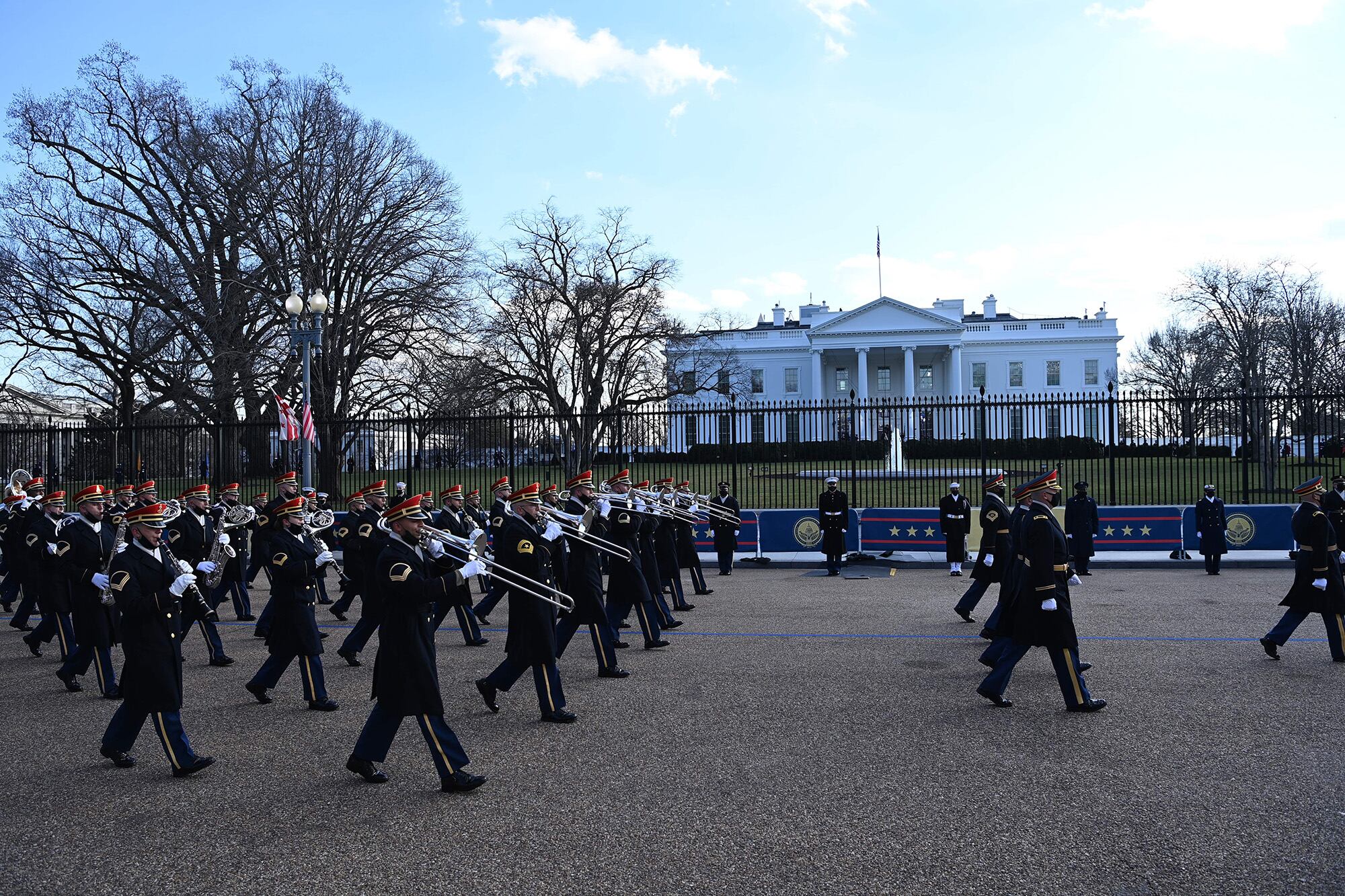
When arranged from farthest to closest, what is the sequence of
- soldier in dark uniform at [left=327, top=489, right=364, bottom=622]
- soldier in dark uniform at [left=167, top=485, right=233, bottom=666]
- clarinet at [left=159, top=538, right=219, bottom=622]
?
soldier in dark uniform at [left=327, top=489, right=364, bottom=622] < soldier in dark uniform at [left=167, top=485, right=233, bottom=666] < clarinet at [left=159, top=538, right=219, bottom=622]

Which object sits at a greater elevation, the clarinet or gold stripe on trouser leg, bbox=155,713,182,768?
the clarinet

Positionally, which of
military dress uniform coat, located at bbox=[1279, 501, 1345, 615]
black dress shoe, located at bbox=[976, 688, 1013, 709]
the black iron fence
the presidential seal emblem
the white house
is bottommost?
black dress shoe, located at bbox=[976, 688, 1013, 709]

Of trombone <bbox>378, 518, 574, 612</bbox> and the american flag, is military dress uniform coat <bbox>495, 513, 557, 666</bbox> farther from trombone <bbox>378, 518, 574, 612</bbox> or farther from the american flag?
the american flag

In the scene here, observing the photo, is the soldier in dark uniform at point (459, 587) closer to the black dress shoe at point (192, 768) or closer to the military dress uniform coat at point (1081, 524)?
the black dress shoe at point (192, 768)

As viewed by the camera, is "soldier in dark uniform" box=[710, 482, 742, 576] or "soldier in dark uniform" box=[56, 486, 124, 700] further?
"soldier in dark uniform" box=[710, 482, 742, 576]

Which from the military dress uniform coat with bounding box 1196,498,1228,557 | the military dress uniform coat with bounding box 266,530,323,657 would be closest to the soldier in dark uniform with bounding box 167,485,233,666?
the military dress uniform coat with bounding box 266,530,323,657

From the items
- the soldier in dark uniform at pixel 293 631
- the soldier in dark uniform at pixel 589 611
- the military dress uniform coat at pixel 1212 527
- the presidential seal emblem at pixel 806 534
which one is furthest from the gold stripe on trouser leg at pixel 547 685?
the military dress uniform coat at pixel 1212 527

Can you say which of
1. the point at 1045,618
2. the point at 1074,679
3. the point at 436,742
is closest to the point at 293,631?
the point at 436,742

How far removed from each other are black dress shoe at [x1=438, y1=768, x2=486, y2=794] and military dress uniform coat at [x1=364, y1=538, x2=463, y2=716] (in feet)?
1.26

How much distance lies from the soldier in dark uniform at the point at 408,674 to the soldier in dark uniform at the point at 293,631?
2.19 meters

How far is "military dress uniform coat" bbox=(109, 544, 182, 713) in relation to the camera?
6105 millimetres

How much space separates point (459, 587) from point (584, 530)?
2.98 meters

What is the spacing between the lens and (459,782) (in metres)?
5.77

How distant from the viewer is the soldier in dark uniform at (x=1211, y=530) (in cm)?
1612
